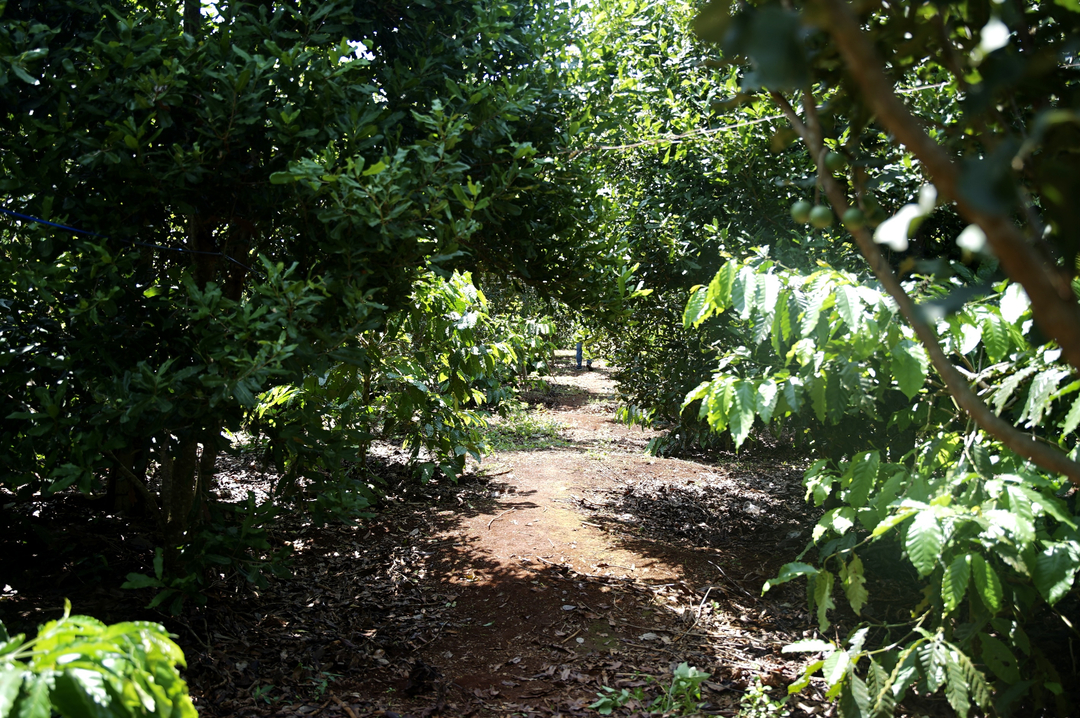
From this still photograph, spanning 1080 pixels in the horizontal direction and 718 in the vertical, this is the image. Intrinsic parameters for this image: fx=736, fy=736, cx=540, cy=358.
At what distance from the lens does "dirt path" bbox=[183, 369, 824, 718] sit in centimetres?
331

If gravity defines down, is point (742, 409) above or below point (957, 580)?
above

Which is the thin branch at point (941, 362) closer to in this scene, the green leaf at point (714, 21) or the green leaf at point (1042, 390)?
the green leaf at point (714, 21)

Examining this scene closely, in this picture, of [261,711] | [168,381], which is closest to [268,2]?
[168,381]

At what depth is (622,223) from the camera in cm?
589

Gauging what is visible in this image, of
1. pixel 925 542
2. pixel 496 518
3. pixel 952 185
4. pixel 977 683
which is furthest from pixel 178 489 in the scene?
pixel 952 185

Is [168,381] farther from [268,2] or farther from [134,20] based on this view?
[268,2]

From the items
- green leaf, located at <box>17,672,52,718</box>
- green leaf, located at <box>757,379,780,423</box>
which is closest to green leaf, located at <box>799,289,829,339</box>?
green leaf, located at <box>757,379,780,423</box>

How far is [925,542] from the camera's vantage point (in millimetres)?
1985

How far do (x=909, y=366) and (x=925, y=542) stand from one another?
0.59 meters

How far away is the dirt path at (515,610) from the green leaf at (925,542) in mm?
1442

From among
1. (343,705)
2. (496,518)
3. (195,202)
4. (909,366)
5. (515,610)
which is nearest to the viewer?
(909,366)

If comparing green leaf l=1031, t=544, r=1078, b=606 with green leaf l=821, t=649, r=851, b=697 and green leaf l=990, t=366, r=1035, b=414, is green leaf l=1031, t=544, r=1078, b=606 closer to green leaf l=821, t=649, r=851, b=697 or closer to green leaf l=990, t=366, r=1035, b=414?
green leaf l=990, t=366, r=1035, b=414

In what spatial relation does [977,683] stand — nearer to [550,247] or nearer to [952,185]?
[952,185]

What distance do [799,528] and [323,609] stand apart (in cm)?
352
